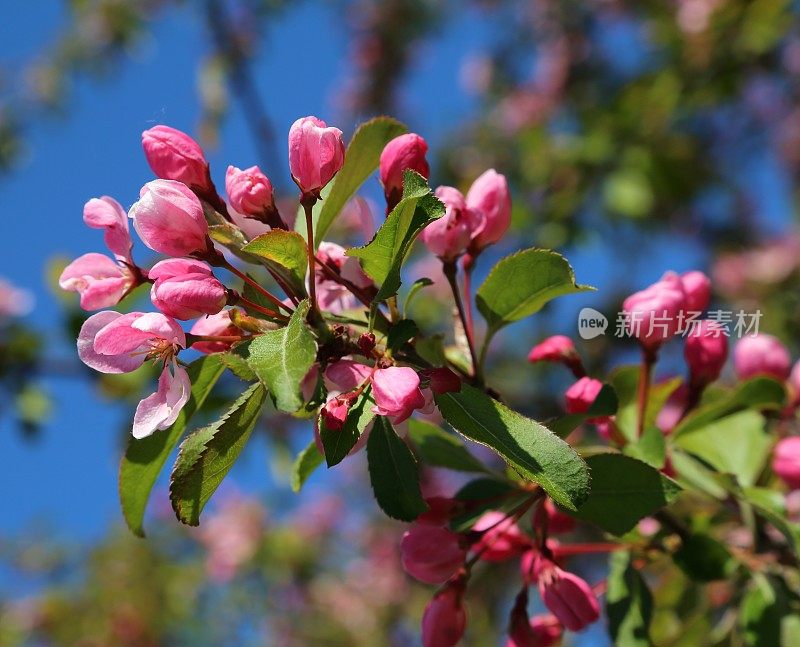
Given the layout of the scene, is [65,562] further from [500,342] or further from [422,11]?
[422,11]

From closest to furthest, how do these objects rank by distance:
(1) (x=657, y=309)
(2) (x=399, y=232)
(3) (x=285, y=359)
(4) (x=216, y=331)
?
(3) (x=285, y=359), (2) (x=399, y=232), (4) (x=216, y=331), (1) (x=657, y=309)

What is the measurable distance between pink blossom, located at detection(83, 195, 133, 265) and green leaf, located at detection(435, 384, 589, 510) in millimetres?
428

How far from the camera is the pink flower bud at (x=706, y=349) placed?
1309mm

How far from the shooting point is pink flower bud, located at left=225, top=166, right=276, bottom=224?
0.95 m

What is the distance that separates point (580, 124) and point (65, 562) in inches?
204

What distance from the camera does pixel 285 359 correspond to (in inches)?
30.0

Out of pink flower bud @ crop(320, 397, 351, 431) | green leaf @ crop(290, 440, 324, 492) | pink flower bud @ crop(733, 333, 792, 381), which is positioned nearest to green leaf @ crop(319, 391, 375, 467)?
pink flower bud @ crop(320, 397, 351, 431)

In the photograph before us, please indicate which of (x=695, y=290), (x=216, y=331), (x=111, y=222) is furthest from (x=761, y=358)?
(x=111, y=222)

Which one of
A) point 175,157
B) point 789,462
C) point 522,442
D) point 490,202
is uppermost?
point 175,157

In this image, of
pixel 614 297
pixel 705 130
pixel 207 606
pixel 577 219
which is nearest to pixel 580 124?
pixel 577 219

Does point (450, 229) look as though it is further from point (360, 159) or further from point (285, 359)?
point (285, 359)

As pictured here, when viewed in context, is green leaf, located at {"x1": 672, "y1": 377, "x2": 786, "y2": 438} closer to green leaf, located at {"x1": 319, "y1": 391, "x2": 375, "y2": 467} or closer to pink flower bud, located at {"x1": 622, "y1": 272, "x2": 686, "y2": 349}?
pink flower bud, located at {"x1": 622, "y1": 272, "x2": 686, "y2": 349}

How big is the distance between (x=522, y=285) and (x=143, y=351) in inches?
18.7

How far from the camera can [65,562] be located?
6375 millimetres
